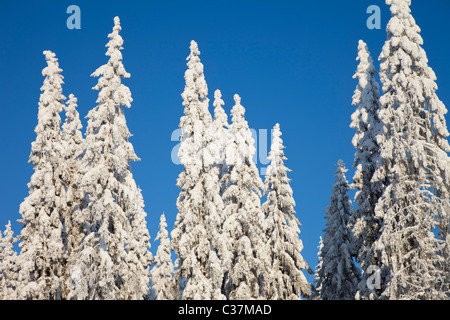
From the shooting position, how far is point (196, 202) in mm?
36656

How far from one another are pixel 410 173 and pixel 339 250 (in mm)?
11839

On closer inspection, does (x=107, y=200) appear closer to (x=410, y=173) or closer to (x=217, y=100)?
(x=217, y=100)

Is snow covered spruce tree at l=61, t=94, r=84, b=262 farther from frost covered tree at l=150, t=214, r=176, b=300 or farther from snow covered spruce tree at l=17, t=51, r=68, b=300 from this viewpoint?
frost covered tree at l=150, t=214, r=176, b=300

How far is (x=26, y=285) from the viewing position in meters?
35.6

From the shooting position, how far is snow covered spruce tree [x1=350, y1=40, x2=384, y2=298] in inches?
1363

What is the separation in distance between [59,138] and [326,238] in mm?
20771

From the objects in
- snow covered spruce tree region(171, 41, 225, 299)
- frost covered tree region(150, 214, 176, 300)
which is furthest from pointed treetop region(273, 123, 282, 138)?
frost covered tree region(150, 214, 176, 300)

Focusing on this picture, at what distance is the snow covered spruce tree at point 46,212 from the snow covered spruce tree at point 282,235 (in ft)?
50.4

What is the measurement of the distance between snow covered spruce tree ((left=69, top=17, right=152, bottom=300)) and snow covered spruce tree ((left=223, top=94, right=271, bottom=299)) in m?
6.80

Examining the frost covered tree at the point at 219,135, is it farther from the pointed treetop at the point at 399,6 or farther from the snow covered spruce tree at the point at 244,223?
the pointed treetop at the point at 399,6

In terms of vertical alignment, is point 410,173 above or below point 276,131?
below

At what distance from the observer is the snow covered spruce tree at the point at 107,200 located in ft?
111

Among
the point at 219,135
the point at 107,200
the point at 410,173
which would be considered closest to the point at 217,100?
the point at 219,135
